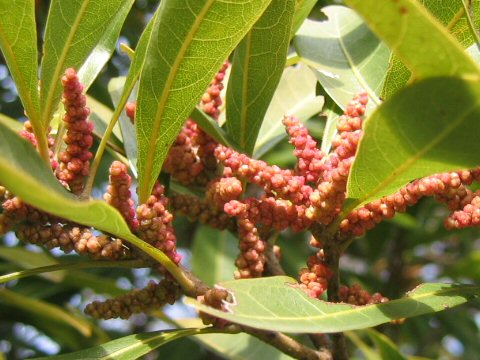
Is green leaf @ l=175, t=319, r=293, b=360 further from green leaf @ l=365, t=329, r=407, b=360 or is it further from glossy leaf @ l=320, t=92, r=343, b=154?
glossy leaf @ l=320, t=92, r=343, b=154

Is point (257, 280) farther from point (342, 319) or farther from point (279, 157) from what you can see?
point (279, 157)

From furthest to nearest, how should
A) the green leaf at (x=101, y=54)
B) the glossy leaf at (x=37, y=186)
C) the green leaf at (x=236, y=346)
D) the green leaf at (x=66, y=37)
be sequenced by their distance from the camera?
1. the green leaf at (x=236, y=346)
2. the green leaf at (x=101, y=54)
3. the green leaf at (x=66, y=37)
4. the glossy leaf at (x=37, y=186)

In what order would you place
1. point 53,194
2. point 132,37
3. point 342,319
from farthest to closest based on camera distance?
point 132,37
point 342,319
point 53,194

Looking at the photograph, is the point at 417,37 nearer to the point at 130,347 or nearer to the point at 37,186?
the point at 37,186

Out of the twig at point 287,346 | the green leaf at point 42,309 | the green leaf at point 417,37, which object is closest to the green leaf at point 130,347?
the twig at point 287,346

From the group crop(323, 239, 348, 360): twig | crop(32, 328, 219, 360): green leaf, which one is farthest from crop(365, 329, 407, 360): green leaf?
crop(32, 328, 219, 360): green leaf

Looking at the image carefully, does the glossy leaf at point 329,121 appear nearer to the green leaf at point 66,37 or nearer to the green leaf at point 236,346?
the green leaf at point 66,37

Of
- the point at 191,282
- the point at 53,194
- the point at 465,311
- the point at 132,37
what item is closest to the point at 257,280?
the point at 191,282
